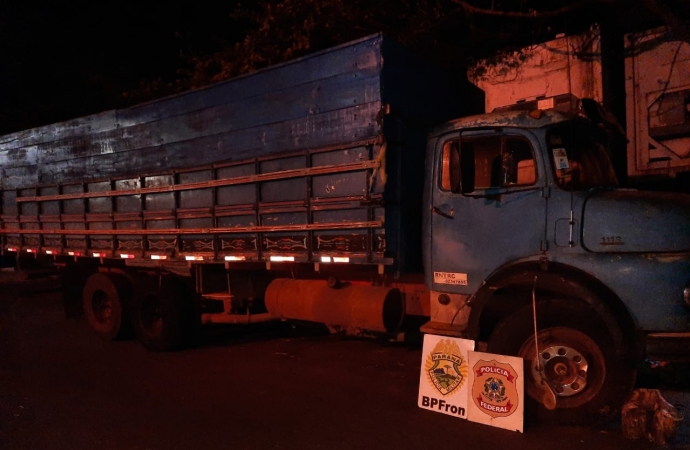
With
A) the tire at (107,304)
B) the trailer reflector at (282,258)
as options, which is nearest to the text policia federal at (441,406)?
the trailer reflector at (282,258)

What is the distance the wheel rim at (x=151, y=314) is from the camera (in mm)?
7371

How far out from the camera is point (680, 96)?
7668 mm

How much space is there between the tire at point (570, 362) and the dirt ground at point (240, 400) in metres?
0.19

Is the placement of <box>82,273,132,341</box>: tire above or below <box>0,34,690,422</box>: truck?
below

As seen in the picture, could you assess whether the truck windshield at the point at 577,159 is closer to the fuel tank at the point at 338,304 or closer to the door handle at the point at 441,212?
the door handle at the point at 441,212

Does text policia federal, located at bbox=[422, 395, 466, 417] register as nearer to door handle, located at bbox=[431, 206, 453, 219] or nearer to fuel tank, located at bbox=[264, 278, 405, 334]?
fuel tank, located at bbox=[264, 278, 405, 334]

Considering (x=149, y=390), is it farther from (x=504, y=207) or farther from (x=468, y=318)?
(x=504, y=207)

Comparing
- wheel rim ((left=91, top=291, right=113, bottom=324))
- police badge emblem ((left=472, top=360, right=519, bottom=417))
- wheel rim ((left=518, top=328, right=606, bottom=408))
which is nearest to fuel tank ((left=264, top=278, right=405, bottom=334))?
police badge emblem ((left=472, top=360, right=519, bottom=417))

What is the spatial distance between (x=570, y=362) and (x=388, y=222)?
76.5 inches

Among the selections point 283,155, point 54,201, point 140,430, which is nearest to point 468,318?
point 283,155

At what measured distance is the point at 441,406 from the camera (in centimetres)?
466

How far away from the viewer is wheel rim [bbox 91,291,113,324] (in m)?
8.17

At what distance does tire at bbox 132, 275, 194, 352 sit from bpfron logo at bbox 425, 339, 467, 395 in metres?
3.72

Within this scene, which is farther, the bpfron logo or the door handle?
the door handle
